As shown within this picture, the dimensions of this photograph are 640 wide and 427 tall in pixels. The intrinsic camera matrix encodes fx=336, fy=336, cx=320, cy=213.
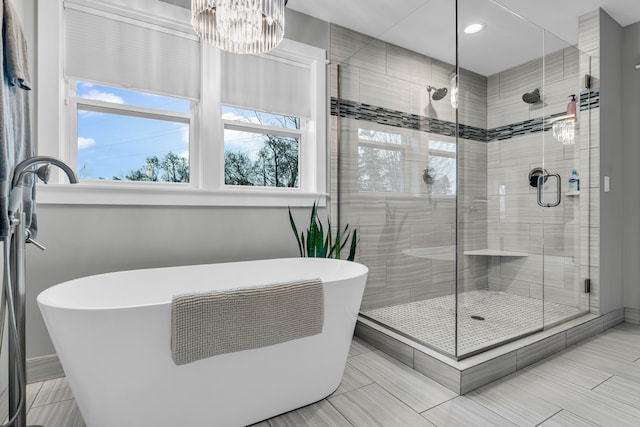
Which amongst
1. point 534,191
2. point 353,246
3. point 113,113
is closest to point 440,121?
point 534,191

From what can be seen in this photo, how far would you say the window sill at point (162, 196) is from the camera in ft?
6.36

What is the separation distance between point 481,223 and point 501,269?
457 millimetres

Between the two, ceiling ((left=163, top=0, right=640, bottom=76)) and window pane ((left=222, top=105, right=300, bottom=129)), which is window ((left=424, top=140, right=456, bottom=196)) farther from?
window pane ((left=222, top=105, right=300, bottom=129))

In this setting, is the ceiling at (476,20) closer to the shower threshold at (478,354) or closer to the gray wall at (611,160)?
the gray wall at (611,160)

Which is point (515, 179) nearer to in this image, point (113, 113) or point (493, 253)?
point (493, 253)

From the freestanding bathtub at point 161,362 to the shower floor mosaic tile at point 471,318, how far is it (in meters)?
0.69

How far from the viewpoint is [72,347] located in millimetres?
1201

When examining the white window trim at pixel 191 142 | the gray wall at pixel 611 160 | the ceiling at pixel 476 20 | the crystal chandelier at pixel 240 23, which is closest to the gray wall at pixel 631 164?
the gray wall at pixel 611 160

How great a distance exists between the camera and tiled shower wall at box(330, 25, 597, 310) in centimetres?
232

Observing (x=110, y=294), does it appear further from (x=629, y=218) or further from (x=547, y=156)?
(x=629, y=218)

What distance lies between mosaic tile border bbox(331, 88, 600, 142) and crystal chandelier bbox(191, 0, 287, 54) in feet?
3.99

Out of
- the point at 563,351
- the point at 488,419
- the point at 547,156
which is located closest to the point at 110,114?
the point at 488,419

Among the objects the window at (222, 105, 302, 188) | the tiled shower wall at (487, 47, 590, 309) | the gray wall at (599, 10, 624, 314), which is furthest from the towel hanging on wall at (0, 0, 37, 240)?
the gray wall at (599, 10, 624, 314)

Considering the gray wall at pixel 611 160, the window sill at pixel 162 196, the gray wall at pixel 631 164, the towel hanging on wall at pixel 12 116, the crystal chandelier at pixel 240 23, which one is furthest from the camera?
the gray wall at pixel 631 164
